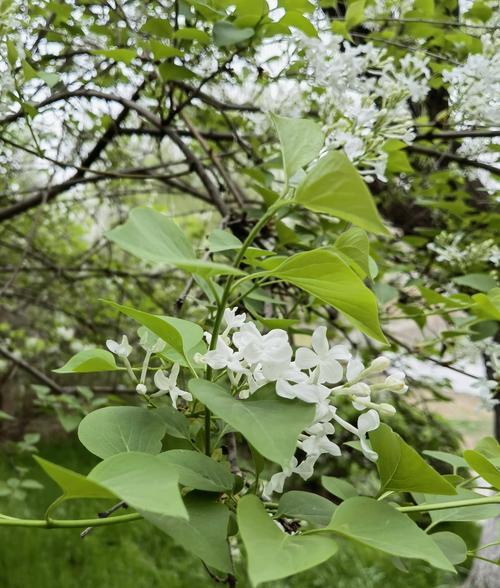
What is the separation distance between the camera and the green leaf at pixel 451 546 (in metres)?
0.47

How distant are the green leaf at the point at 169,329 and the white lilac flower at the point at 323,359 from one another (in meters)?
0.08

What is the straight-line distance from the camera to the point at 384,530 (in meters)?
0.35

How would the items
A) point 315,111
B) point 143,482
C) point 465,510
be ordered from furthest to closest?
point 315,111
point 465,510
point 143,482

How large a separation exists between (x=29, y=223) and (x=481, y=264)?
5.64ft

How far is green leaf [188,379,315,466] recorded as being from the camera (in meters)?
0.34

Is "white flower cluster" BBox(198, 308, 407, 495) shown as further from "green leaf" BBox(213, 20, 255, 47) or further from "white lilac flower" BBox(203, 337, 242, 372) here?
"green leaf" BBox(213, 20, 255, 47)

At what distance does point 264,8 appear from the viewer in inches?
35.0

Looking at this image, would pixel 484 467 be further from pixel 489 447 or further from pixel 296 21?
pixel 296 21

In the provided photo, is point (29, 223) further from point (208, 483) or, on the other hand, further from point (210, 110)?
point (208, 483)

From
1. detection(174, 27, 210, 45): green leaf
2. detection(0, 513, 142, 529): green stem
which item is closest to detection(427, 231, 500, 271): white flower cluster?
detection(174, 27, 210, 45): green leaf

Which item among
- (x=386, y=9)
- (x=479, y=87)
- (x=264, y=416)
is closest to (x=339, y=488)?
(x=264, y=416)

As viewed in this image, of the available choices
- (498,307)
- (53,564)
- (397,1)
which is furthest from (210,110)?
(53,564)

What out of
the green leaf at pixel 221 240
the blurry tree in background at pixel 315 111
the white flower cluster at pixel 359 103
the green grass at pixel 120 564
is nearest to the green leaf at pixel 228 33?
the blurry tree in background at pixel 315 111

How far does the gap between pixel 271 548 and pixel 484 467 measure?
20 centimetres
